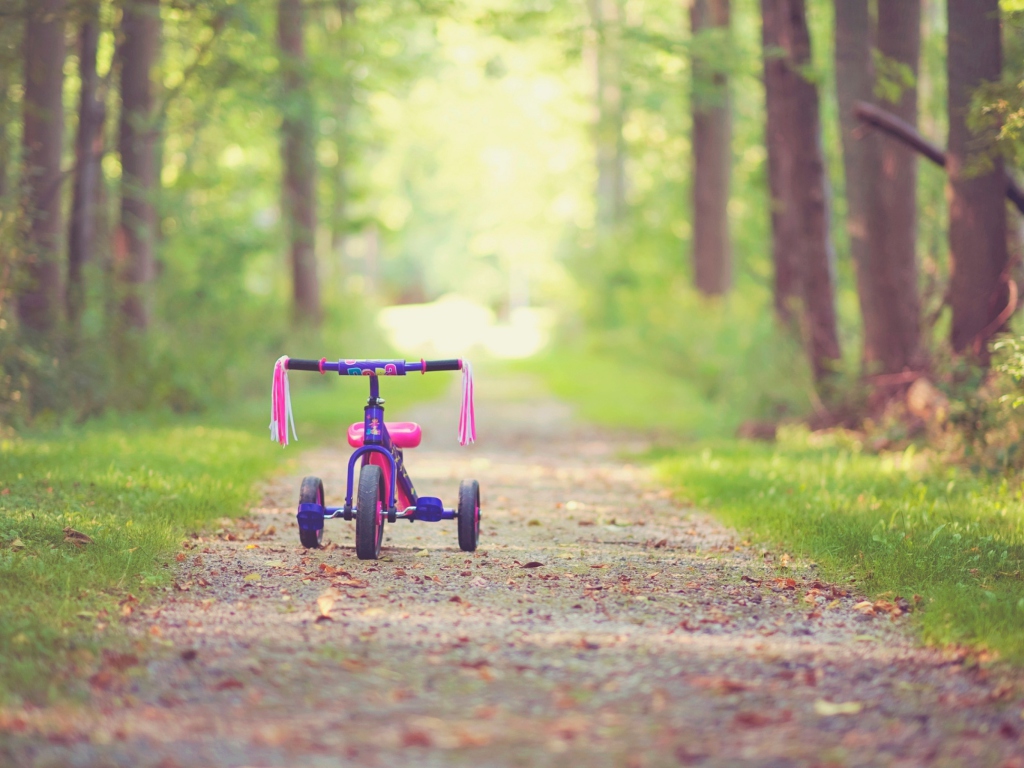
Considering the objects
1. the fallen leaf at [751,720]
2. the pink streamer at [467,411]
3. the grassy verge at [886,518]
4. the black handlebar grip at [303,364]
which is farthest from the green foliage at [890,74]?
the fallen leaf at [751,720]

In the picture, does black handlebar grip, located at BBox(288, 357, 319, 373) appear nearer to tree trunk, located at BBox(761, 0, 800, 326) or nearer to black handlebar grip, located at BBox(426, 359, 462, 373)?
black handlebar grip, located at BBox(426, 359, 462, 373)

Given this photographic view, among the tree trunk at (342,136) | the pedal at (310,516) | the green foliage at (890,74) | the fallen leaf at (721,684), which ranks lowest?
the fallen leaf at (721,684)

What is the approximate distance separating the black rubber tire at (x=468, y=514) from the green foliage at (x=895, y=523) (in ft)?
6.66

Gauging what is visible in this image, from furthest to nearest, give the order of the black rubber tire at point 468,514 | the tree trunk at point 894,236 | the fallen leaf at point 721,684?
the tree trunk at point 894,236 < the black rubber tire at point 468,514 < the fallen leaf at point 721,684

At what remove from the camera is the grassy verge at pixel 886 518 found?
603 centimetres

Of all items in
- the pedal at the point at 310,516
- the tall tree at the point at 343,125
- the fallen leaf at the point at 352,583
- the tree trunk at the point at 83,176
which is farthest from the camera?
the tall tree at the point at 343,125

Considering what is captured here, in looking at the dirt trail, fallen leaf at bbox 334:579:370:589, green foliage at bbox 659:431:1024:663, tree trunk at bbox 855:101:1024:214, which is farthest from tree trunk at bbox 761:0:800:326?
fallen leaf at bbox 334:579:370:589

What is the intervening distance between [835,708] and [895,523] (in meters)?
3.78

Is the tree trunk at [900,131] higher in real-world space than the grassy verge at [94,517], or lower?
higher

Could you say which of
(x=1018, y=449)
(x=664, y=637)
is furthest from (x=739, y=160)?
(x=664, y=637)

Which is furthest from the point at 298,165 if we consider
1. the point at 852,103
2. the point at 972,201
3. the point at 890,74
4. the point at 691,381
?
the point at 972,201

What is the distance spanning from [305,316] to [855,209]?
1415 centimetres

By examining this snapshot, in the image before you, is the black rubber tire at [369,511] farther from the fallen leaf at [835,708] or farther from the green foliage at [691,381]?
the green foliage at [691,381]

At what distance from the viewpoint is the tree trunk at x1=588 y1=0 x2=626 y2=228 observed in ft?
111
